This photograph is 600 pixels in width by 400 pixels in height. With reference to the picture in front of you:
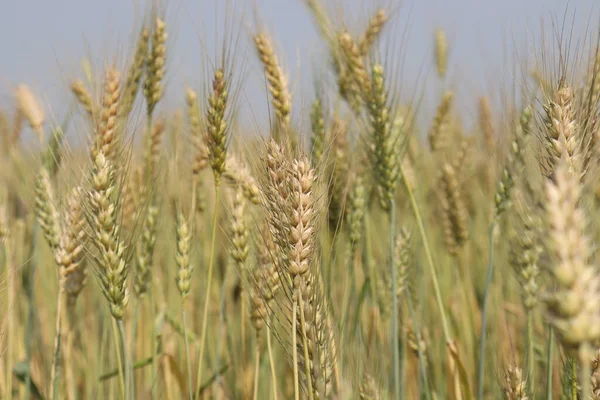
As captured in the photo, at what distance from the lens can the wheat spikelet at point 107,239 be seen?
1.33 meters

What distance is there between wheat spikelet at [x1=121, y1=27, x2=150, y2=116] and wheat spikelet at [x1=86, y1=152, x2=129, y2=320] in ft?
1.46

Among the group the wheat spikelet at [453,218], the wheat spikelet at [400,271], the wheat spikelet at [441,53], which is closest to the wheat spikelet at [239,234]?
the wheat spikelet at [400,271]

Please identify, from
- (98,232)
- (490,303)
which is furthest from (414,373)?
(98,232)

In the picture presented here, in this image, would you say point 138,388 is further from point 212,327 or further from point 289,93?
point 289,93

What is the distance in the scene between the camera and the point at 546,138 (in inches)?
53.9

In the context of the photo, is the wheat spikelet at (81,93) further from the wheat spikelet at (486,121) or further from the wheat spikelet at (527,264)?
the wheat spikelet at (486,121)

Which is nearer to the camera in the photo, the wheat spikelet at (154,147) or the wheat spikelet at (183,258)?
the wheat spikelet at (183,258)

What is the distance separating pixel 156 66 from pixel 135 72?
134 millimetres

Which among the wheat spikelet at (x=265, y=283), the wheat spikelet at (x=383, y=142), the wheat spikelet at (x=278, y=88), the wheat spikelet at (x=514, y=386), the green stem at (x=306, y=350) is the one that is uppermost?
the wheat spikelet at (x=278, y=88)

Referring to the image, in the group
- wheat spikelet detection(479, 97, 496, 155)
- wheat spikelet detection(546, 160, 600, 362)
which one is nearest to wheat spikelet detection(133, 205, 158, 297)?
wheat spikelet detection(546, 160, 600, 362)

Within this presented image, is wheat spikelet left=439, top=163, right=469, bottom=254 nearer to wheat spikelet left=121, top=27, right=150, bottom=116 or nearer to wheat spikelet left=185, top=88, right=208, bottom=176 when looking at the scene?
wheat spikelet left=185, top=88, right=208, bottom=176

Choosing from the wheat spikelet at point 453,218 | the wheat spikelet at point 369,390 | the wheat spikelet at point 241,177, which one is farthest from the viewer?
the wheat spikelet at point 453,218

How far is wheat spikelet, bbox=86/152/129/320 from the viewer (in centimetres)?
133

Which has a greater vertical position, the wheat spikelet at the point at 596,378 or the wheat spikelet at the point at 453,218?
the wheat spikelet at the point at 453,218
